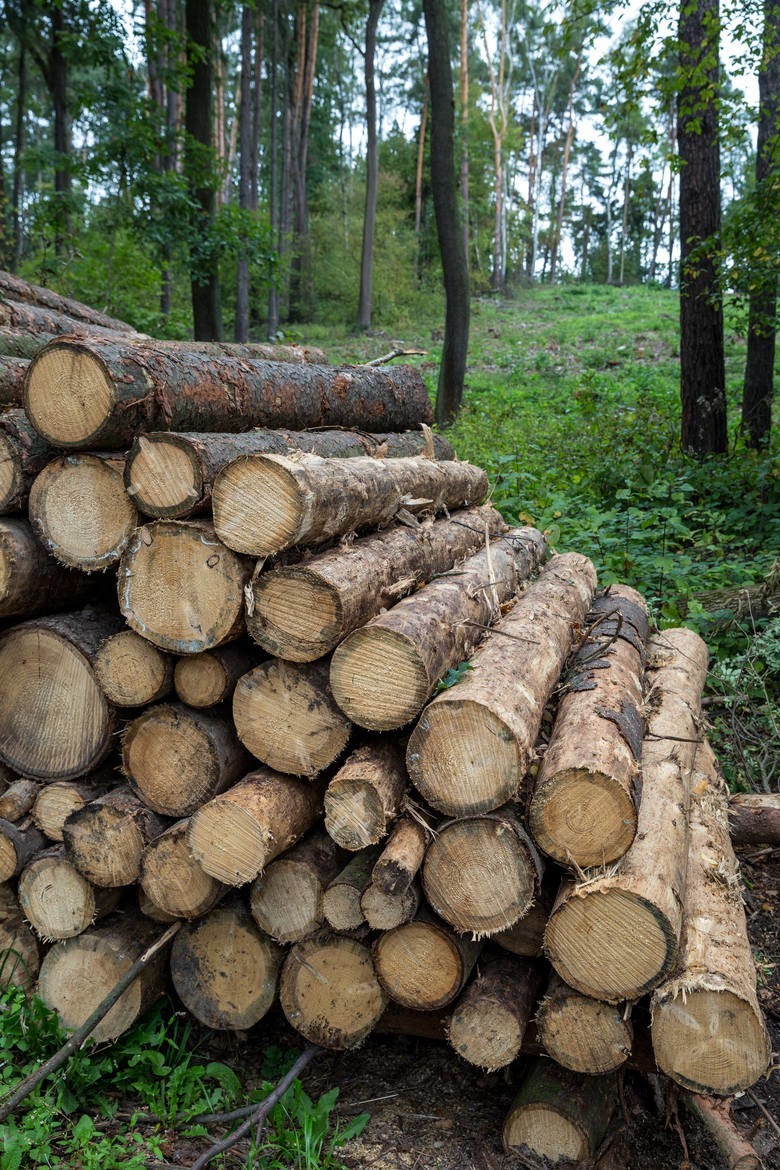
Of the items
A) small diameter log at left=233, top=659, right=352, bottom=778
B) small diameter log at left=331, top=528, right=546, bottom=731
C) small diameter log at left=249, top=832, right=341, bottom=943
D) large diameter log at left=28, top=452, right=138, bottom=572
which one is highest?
large diameter log at left=28, top=452, right=138, bottom=572

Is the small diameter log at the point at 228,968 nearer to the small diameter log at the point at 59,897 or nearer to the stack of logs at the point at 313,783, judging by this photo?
the stack of logs at the point at 313,783

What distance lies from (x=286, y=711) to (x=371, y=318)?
24.9 meters

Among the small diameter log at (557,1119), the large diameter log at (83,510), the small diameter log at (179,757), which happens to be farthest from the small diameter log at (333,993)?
the large diameter log at (83,510)

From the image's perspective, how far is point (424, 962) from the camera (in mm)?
2514

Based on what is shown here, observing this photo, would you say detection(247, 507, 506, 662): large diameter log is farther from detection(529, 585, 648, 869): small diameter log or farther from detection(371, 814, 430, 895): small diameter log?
detection(529, 585, 648, 869): small diameter log

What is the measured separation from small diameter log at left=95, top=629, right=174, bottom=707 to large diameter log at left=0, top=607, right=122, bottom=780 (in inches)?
4.4

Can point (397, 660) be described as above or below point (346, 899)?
above

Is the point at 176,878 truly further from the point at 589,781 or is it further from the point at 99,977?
the point at 589,781

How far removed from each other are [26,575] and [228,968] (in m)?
1.66

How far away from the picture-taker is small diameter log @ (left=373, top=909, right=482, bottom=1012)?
2480mm

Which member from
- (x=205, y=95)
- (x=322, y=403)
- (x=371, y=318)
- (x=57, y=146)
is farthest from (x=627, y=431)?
(x=371, y=318)

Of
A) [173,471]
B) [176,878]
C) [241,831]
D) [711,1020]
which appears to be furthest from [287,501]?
[711,1020]

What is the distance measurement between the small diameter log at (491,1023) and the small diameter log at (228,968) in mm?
739

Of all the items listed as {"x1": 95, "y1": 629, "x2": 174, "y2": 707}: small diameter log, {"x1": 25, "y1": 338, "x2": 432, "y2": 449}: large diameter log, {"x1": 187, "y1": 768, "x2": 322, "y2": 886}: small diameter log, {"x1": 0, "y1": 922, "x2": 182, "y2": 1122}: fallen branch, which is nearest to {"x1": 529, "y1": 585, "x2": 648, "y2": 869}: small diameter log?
{"x1": 187, "y1": 768, "x2": 322, "y2": 886}: small diameter log
